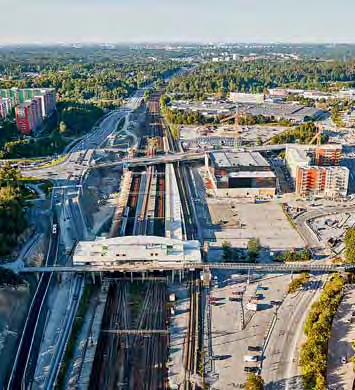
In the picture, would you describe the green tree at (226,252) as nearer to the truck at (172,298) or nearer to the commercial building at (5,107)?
the truck at (172,298)

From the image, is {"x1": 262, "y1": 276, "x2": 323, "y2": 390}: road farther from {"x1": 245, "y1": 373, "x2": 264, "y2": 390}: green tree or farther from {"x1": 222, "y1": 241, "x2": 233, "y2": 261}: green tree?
{"x1": 222, "y1": 241, "x2": 233, "y2": 261}: green tree

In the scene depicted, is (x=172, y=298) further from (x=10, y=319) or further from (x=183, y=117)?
(x=183, y=117)

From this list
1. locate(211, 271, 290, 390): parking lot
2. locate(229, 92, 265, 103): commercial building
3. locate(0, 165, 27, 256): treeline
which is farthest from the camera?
locate(229, 92, 265, 103): commercial building

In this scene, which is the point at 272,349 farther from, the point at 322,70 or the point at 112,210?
the point at 322,70

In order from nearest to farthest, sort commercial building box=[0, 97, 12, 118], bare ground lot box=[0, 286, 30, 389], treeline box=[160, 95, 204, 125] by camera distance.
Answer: bare ground lot box=[0, 286, 30, 389], commercial building box=[0, 97, 12, 118], treeline box=[160, 95, 204, 125]

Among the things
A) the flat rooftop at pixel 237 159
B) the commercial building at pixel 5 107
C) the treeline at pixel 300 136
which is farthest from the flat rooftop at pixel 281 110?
the commercial building at pixel 5 107

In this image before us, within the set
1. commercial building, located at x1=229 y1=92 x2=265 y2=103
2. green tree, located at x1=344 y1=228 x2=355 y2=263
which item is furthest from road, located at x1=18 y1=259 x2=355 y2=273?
commercial building, located at x1=229 y1=92 x2=265 y2=103

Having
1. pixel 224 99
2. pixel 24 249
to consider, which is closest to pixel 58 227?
pixel 24 249
